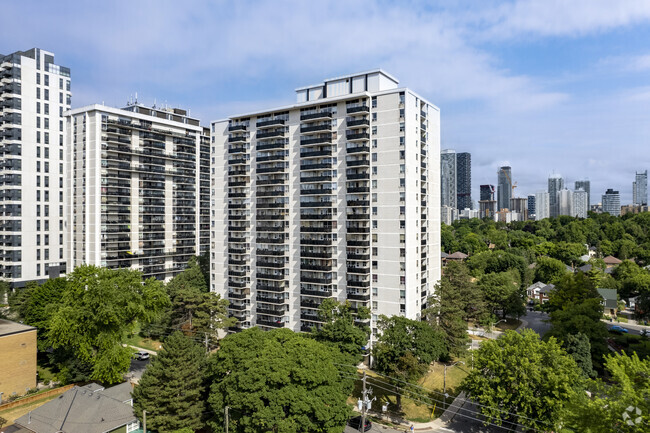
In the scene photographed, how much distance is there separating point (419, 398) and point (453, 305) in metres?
19.1

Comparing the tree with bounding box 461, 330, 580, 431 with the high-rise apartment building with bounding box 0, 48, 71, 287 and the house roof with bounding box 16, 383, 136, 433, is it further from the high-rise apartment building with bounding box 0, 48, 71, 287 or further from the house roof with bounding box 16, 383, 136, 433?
the high-rise apartment building with bounding box 0, 48, 71, 287

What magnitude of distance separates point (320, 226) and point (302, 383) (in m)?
31.1

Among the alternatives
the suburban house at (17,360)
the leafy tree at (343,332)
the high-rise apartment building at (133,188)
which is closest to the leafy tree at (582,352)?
the leafy tree at (343,332)

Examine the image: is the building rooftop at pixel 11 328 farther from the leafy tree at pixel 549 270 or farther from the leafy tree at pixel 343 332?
the leafy tree at pixel 549 270

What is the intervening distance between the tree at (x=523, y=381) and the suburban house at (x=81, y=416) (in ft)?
115

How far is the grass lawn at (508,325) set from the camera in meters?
75.6

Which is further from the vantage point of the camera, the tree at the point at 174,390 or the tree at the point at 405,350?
the tree at the point at 405,350

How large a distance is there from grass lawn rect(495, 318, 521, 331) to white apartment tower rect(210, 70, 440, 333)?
19.9 metres

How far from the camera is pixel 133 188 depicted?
8700 centimetres

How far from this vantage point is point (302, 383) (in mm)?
35344

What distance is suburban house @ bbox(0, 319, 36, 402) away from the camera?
1839 inches

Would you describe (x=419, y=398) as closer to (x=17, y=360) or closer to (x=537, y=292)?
(x=17, y=360)

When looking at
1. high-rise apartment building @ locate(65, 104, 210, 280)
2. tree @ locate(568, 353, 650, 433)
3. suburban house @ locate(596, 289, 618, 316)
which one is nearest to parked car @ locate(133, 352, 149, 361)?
high-rise apartment building @ locate(65, 104, 210, 280)

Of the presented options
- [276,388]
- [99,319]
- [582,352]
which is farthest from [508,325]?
[99,319]
